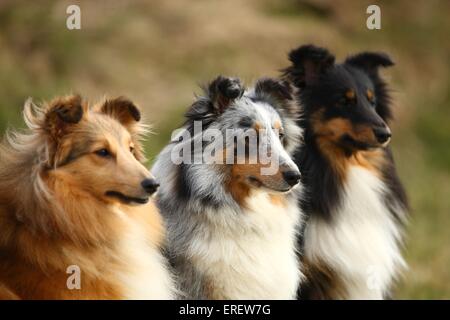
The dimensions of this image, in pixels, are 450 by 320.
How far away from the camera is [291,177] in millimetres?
5625

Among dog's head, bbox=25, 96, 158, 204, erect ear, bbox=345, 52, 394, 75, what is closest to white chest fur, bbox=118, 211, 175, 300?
dog's head, bbox=25, 96, 158, 204

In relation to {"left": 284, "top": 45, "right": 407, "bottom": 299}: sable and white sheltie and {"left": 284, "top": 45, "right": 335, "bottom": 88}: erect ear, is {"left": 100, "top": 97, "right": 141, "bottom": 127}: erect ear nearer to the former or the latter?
{"left": 284, "top": 45, "right": 407, "bottom": 299}: sable and white sheltie

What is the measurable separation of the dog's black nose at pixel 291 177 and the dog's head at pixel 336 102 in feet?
4.20

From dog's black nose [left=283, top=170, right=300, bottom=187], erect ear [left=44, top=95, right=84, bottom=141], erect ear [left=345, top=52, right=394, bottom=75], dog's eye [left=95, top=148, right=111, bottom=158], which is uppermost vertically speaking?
erect ear [left=345, top=52, right=394, bottom=75]

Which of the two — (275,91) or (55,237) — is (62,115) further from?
(275,91)

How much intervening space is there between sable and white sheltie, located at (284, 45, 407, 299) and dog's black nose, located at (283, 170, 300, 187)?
99 centimetres

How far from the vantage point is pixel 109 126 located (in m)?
5.37

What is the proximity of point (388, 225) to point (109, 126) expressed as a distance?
115 inches

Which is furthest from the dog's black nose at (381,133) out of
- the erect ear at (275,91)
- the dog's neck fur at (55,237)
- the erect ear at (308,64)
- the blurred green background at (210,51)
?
the blurred green background at (210,51)

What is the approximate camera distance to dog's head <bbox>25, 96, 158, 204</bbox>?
16.7ft

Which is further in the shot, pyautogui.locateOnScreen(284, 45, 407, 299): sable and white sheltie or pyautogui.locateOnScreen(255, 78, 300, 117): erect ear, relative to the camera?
pyautogui.locateOnScreen(284, 45, 407, 299): sable and white sheltie

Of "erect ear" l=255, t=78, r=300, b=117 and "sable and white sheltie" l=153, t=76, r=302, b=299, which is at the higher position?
"erect ear" l=255, t=78, r=300, b=117

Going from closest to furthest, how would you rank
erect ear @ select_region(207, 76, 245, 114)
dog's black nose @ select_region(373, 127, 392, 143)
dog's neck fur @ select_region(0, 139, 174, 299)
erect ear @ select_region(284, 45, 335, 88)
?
dog's neck fur @ select_region(0, 139, 174, 299)
erect ear @ select_region(207, 76, 245, 114)
dog's black nose @ select_region(373, 127, 392, 143)
erect ear @ select_region(284, 45, 335, 88)

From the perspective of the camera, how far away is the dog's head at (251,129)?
567 centimetres
